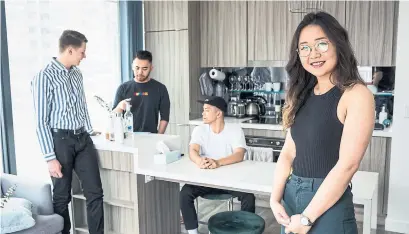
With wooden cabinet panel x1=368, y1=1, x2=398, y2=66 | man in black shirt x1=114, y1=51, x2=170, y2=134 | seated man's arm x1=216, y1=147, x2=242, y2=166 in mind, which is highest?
wooden cabinet panel x1=368, y1=1, x2=398, y2=66

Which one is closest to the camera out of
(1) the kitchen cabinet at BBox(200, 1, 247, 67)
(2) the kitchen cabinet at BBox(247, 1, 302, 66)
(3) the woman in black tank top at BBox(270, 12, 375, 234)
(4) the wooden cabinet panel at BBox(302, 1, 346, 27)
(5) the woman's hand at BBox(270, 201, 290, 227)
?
(3) the woman in black tank top at BBox(270, 12, 375, 234)

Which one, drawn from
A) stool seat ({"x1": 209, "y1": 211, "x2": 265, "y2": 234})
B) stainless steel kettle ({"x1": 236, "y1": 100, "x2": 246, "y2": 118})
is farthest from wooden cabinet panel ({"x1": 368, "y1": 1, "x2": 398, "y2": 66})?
stool seat ({"x1": 209, "y1": 211, "x2": 265, "y2": 234})

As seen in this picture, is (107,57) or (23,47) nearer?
(23,47)

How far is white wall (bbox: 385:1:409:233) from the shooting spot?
126 inches

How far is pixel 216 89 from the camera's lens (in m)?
4.62

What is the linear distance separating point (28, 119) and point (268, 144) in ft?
7.48

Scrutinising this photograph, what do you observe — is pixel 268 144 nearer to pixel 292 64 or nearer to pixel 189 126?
pixel 189 126

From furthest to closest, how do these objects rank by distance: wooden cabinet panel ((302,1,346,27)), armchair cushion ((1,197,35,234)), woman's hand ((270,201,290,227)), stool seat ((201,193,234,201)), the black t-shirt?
1. wooden cabinet panel ((302,1,346,27))
2. the black t-shirt
3. stool seat ((201,193,234,201))
4. armchair cushion ((1,197,35,234))
5. woman's hand ((270,201,290,227))

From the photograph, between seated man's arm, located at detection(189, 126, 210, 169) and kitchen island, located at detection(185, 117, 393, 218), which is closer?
seated man's arm, located at detection(189, 126, 210, 169)

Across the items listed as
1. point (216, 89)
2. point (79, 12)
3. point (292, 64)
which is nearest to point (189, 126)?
point (216, 89)

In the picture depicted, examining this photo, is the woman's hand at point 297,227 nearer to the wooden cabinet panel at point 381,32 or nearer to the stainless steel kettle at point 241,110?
the wooden cabinet panel at point 381,32

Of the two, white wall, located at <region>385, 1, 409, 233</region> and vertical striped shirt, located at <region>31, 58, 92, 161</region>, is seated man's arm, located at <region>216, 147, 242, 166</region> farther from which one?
white wall, located at <region>385, 1, 409, 233</region>

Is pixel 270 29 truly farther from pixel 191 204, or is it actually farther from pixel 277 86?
pixel 191 204

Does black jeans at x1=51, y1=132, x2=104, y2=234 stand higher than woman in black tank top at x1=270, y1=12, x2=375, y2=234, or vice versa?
woman in black tank top at x1=270, y1=12, x2=375, y2=234
